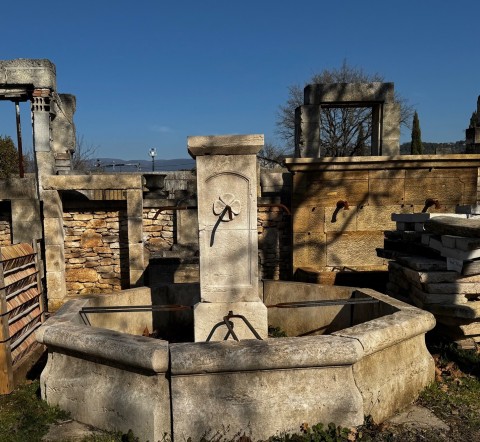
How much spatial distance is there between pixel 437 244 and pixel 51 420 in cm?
421

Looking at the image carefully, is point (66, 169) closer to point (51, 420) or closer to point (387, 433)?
point (51, 420)

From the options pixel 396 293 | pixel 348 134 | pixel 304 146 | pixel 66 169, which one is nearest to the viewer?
pixel 396 293

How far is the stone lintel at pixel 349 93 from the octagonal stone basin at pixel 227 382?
17.6ft

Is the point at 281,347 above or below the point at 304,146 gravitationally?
below

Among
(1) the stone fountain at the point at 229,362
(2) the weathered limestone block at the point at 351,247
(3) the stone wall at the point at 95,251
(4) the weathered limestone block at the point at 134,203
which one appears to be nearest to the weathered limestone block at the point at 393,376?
(1) the stone fountain at the point at 229,362

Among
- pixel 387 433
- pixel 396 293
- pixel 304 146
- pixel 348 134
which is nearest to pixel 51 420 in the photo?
pixel 387 433

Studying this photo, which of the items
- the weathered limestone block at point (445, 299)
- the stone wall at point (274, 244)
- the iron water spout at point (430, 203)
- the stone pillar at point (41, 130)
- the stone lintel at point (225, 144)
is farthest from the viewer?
the stone wall at point (274, 244)

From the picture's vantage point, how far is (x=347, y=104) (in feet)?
25.8

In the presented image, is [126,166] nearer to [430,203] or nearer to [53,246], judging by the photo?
[53,246]

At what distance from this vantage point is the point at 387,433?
2.90 m

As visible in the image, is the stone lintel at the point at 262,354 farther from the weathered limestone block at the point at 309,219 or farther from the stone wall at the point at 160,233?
the stone wall at the point at 160,233

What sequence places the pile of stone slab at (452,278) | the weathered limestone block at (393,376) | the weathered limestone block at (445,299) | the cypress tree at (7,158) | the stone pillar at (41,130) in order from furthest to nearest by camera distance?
the cypress tree at (7,158) → the stone pillar at (41,130) → the weathered limestone block at (445,299) → the pile of stone slab at (452,278) → the weathered limestone block at (393,376)

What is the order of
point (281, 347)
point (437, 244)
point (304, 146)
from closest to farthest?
point (281, 347) → point (437, 244) → point (304, 146)

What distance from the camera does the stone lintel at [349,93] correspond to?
7559 mm
